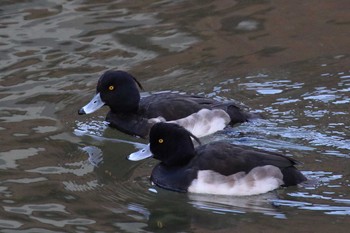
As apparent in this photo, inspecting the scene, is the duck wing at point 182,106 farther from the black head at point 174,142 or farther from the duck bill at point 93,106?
the black head at point 174,142

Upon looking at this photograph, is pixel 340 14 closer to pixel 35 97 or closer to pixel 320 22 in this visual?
pixel 320 22

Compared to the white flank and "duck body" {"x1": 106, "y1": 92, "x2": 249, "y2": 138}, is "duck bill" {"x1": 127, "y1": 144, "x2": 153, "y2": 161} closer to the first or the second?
the white flank

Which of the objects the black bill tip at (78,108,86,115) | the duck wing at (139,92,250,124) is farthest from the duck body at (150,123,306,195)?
the black bill tip at (78,108,86,115)

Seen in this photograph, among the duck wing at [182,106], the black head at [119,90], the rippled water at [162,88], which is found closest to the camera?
the rippled water at [162,88]

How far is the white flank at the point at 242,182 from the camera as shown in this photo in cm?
873

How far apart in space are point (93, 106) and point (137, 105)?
1.58 feet

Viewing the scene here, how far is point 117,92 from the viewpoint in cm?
1083

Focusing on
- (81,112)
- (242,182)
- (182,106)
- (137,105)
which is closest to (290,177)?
(242,182)

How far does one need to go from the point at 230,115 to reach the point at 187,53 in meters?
2.33

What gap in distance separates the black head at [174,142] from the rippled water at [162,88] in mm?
335

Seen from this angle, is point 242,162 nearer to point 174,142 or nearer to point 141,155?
point 174,142

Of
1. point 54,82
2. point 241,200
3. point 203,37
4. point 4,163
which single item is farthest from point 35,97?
point 241,200

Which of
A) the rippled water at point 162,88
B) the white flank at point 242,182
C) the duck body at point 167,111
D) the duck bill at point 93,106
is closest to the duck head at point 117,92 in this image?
the duck bill at point 93,106

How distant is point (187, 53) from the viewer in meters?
12.7
